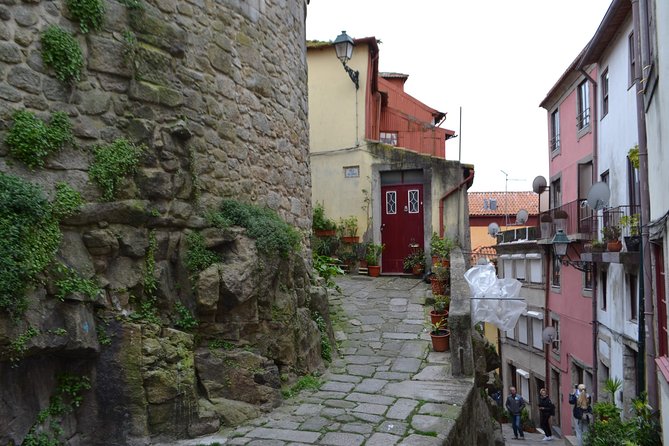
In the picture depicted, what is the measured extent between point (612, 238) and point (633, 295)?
124 centimetres

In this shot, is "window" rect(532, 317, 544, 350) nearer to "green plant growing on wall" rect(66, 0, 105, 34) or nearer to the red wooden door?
the red wooden door

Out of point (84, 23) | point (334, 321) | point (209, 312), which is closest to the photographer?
point (84, 23)

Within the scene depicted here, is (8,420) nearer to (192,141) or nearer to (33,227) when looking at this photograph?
(33,227)

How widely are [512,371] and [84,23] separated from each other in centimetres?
2098

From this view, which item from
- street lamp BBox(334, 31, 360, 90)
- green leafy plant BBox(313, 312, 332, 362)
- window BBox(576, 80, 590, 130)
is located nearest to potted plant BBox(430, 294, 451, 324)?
green leafy plant BBox(313, 312, 332, 362)

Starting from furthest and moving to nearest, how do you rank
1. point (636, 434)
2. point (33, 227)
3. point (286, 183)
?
point (636, 434) < point (286, 183) < point (33, 227)

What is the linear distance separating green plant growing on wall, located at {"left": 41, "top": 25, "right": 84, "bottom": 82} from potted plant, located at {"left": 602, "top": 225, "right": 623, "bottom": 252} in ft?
34.0

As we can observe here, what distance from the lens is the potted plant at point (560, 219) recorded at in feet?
47.2

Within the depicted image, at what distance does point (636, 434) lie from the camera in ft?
25.9

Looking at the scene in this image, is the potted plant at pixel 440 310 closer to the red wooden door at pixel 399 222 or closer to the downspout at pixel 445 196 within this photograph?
the downspout at pixel 445 196

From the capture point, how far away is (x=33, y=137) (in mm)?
3967

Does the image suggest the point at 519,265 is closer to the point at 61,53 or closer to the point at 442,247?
the point at 442,247

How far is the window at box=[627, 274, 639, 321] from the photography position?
1097 centimetres

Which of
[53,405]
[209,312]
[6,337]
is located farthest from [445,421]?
[6,337]
